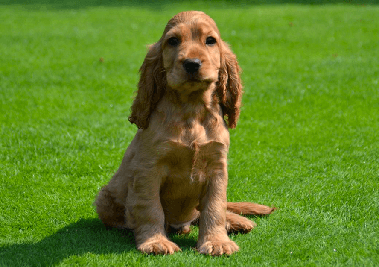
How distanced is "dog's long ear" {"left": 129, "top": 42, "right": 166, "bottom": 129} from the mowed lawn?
1.11 m

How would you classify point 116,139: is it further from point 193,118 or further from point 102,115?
Answer: point 193,118

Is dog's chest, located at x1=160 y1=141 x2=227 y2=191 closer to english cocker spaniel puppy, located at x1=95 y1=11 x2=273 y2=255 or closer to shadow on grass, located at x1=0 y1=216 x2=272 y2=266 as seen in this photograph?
english cocker spaniel puppy, located at x1=95 y1=11 x2=273 y2=255

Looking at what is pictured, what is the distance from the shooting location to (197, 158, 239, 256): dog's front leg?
4.53 m

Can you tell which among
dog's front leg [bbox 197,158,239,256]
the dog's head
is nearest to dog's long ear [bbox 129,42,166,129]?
the dog's head

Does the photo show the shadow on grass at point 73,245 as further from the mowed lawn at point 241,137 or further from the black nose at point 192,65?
the black nose at point 192,65

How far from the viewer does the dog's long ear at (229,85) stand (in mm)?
4941

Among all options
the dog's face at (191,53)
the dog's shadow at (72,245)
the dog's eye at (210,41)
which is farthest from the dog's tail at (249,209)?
the dog's eye at (210,41)

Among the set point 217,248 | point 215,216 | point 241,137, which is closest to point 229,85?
point 215,216

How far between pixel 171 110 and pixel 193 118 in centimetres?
20

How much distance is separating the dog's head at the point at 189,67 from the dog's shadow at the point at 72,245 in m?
1.04

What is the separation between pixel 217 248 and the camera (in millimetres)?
4461

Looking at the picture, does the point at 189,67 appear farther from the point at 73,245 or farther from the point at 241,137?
the point at 241,137

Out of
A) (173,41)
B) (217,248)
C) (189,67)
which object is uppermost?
(173,41)

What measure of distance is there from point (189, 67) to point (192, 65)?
0.11 ft
